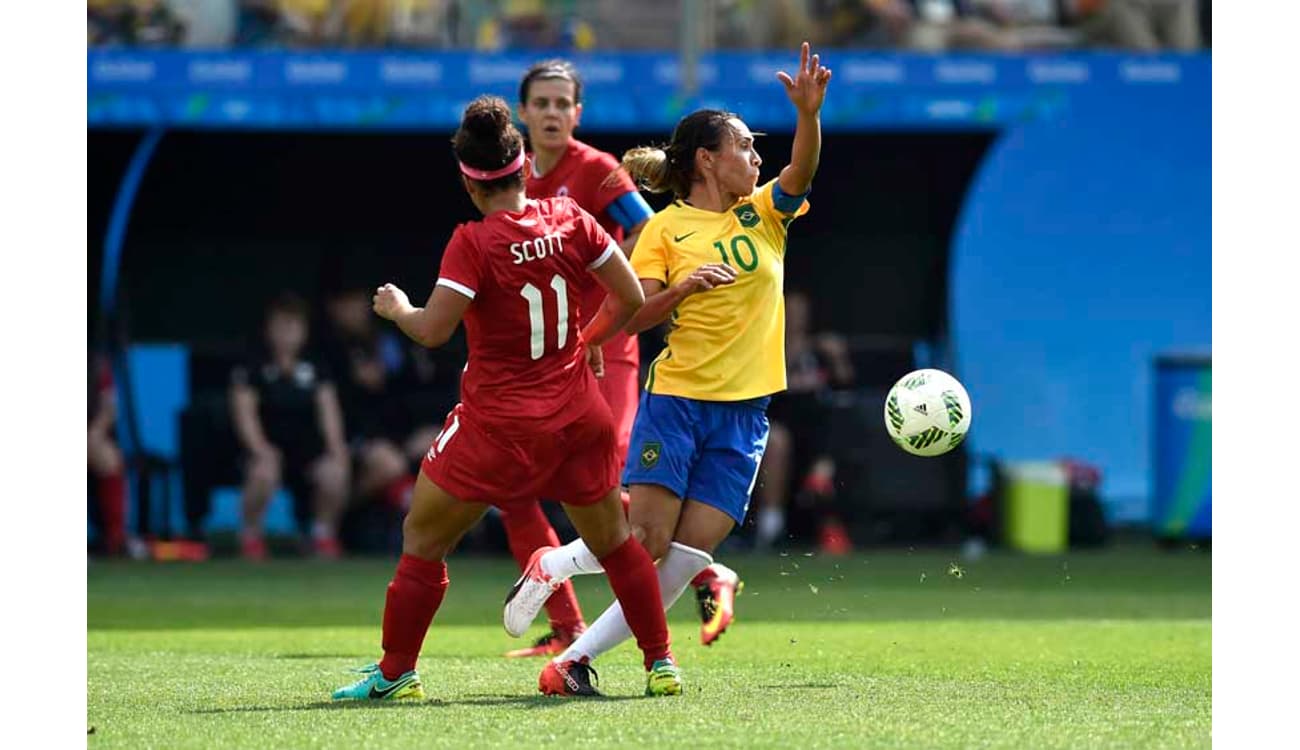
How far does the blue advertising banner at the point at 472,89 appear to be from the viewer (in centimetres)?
1555

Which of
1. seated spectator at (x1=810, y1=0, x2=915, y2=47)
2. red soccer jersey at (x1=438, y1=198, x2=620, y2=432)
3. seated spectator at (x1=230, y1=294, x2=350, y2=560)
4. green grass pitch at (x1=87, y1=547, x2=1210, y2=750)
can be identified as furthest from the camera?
seated spectator at (x1=810, y1=0, x2=915, y2=47)

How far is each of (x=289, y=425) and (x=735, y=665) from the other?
8307mm

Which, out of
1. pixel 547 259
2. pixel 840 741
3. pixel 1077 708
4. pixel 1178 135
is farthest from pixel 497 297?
pixel 1178 135

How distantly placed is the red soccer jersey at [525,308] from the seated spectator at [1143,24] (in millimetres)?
11166

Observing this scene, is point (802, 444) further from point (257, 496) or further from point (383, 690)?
point (383, 690)

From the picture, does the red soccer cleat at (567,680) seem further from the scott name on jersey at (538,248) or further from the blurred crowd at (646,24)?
the blurred crowd at (646,24)

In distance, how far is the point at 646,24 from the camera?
16516mm

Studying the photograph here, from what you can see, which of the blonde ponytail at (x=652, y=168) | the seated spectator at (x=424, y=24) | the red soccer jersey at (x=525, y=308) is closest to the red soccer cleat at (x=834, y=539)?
the seated spectator at (x=424, y=24)

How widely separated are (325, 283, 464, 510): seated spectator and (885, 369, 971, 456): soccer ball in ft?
29.2

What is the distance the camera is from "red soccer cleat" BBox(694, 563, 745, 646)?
847 cm

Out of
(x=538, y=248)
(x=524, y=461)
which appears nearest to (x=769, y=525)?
(x=524, y=461)

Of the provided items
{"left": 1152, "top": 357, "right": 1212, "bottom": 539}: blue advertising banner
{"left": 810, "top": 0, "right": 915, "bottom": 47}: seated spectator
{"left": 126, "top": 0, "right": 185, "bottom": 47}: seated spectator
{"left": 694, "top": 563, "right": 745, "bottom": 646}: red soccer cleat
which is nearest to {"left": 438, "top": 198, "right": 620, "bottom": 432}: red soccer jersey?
{"left": 694, "top": 563, "right": 745, "bottom": 646}: red soccer cleat

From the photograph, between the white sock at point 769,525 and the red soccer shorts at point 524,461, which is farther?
the white sock at point 769,525

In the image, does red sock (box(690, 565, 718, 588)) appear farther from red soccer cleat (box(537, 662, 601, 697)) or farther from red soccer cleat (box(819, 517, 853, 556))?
red soccer cleat (box(819, 517, 853, 556))
